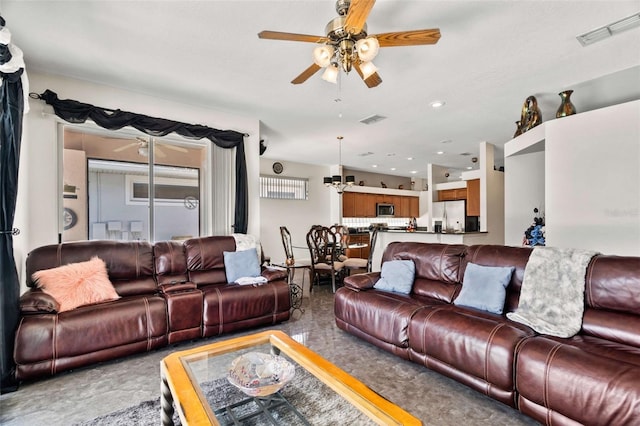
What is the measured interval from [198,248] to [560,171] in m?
4.37

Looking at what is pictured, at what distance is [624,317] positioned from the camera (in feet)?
6.40

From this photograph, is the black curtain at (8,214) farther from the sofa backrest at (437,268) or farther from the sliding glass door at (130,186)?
the sofa backrest at (437,268)

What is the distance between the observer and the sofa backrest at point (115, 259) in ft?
9.49

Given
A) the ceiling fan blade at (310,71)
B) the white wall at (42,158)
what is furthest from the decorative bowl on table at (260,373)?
the white wall at (42,158)

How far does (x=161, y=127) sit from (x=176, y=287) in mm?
2076

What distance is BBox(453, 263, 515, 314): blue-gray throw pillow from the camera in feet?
8.12

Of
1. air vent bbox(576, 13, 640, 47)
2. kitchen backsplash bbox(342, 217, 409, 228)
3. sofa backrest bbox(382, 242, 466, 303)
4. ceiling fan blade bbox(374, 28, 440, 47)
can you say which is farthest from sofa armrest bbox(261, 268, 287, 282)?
kitchen backsplash bbox(342, 217, 409, 228)

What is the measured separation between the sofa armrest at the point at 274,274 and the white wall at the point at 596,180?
3.19 meters

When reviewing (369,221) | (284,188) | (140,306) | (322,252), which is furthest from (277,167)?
(140,306)

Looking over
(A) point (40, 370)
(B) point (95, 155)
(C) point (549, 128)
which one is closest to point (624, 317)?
(C) point (549, 128)

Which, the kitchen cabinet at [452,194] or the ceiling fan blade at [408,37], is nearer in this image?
the ceiling fan blade at [408,37]

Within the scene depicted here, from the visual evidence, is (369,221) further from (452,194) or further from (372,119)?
(372,119)

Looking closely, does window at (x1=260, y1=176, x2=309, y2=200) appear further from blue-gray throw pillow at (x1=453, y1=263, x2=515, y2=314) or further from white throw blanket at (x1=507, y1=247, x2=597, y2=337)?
white throw blanket at (x1=507, y1=247, x2=597, y2=337)

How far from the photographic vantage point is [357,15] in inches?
75.0
